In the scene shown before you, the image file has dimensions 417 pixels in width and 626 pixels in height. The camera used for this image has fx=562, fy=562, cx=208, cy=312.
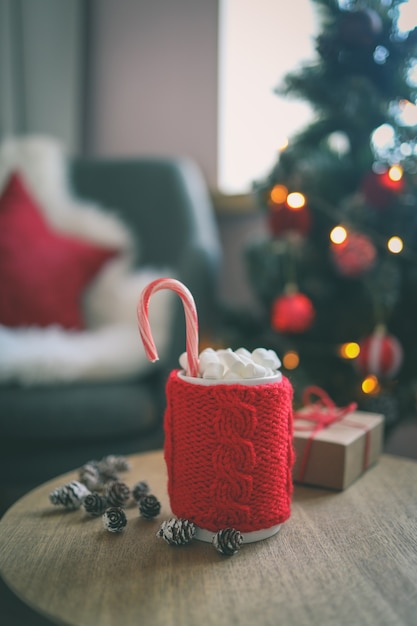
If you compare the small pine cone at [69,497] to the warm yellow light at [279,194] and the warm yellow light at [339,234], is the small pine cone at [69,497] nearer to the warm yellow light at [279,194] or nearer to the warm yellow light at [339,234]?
the warm yellow light at [339,234]

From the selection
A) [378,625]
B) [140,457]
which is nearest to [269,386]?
[378,625]

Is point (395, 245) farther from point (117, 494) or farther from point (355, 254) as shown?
point (117, 494)

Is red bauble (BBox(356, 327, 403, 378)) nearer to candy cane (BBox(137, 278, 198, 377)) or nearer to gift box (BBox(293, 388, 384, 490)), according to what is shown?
gift box (BBox(293, 388, 384, 490))

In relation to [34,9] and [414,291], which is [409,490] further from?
[34,9]

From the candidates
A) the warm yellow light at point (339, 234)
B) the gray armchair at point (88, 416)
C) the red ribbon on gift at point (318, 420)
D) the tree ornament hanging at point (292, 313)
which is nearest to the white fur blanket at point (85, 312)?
the gray armchair at point (88, 416)

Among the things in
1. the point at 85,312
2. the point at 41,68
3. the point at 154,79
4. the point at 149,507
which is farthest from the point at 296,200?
the point at 41,68

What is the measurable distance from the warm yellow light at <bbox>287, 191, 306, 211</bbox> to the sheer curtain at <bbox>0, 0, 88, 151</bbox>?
1.33m

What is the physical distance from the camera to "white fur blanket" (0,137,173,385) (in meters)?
1.22

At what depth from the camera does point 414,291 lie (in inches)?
49.8

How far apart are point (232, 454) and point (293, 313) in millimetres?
747

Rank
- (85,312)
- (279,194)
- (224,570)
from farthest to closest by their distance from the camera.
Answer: (85,312)
(279,194)
(224,570)

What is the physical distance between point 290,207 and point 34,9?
1.54 m

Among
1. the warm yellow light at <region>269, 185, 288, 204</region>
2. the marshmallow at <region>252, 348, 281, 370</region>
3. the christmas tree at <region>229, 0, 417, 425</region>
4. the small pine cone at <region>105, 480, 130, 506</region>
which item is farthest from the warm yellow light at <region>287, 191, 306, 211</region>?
the small pine cone at <region>105, 480, 130, 506</region>

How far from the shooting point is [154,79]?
2.19 metres
